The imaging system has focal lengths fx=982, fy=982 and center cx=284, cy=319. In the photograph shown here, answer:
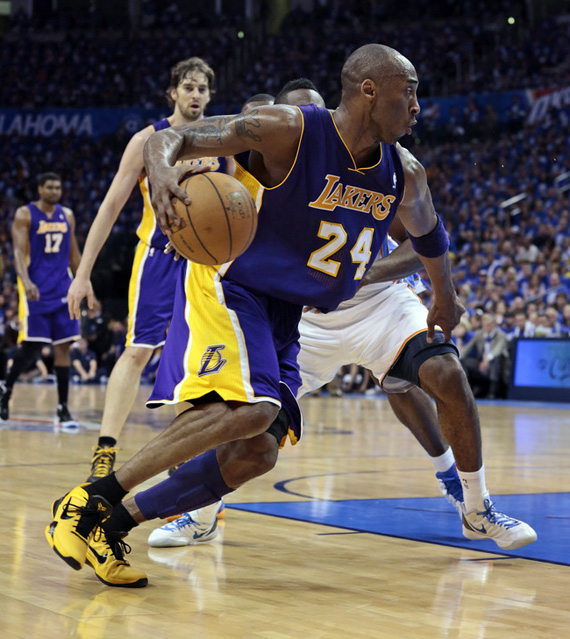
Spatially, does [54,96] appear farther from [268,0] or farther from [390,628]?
[390,628]

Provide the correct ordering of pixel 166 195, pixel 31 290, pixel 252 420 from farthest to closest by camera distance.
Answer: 1. pixel 31 290
2. pixel 252 420
3. pixel 166 195

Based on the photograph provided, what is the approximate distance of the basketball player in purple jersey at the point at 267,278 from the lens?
10.0 ft

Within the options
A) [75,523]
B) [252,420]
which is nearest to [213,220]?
[252,420]

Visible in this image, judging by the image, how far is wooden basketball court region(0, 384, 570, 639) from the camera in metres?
2.62

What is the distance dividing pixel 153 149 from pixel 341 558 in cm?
164

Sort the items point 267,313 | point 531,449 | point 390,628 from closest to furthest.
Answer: point 390,628 → point 267,313 → point 531,449

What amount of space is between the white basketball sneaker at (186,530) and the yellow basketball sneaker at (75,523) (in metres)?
0.74

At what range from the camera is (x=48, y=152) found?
28.4 m

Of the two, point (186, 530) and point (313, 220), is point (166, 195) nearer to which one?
point (313, 220)

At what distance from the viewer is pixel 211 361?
309 centimetres

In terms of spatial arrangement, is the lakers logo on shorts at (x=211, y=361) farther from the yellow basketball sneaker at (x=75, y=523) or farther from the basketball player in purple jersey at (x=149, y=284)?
the basketball player in purple jersey at (x=149, y=284)

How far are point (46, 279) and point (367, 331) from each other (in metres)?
5.58

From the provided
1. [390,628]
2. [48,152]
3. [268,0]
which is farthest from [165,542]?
[268,0]

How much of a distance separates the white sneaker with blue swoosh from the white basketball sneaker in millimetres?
1000
